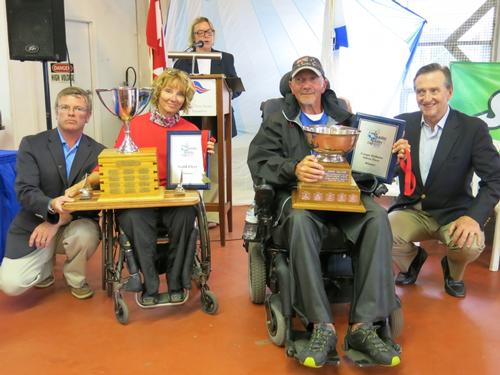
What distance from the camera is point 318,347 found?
169 centimetres

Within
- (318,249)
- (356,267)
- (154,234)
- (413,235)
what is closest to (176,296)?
(154,234)

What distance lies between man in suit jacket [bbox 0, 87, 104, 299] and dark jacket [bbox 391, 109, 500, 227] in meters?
1.71

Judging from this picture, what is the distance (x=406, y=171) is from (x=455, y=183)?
1.23ft

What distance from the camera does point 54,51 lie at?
3230 mm

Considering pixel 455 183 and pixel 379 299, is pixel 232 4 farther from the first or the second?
pixel 379 299

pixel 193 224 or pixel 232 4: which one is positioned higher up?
pixel 232 4

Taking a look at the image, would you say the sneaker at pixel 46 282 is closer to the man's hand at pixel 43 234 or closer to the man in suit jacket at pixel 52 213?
the man in suit jacket at pixel 52 213

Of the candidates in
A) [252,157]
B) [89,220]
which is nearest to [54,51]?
[89,220]

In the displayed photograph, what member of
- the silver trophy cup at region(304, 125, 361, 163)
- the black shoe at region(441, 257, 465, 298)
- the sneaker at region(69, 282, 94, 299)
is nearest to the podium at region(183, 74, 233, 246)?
the sneaker at region(69, 282, 94, 299)

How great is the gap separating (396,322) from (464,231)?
2.29 ft

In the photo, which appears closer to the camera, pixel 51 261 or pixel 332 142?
pixel 332 142

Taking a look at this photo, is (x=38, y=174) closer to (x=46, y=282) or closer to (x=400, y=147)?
(x=46, y=282)

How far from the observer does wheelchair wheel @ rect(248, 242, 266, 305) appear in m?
2.36

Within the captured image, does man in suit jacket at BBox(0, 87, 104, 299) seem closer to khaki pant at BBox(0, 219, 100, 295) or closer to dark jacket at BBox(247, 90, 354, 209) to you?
khaki pant at BBox(0, 219, 100, 295)
